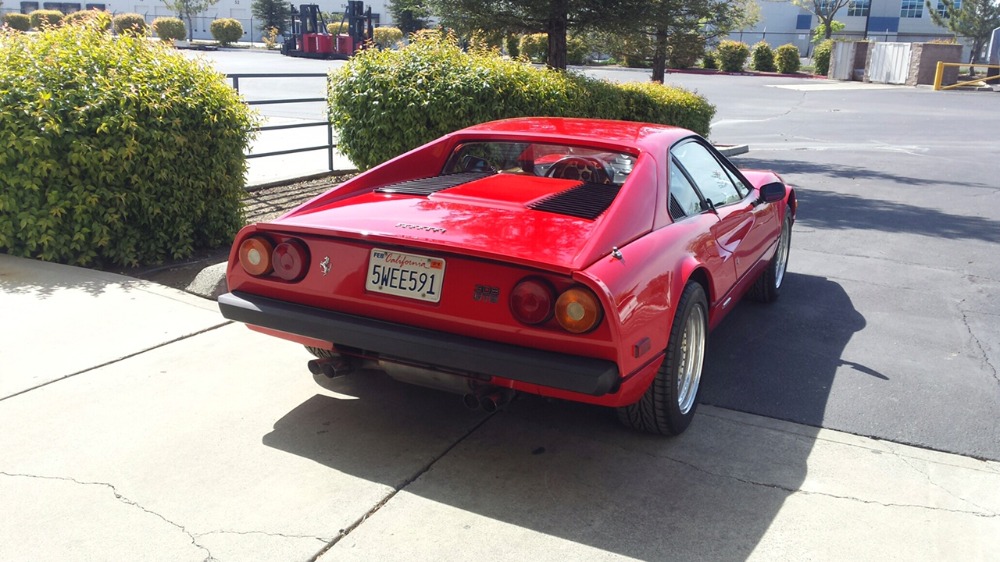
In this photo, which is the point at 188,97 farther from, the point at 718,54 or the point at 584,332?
the point at 718,54

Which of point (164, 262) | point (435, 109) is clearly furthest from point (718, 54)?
point (164, 262)

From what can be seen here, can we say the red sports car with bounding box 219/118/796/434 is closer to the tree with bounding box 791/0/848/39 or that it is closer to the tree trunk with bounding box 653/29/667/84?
the tree trunk with bounding box 653/29/667/84

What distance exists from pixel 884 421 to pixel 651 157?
5.84 ft

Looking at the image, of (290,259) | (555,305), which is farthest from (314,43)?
(555,305)

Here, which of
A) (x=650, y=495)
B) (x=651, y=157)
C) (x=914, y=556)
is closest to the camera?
(x=914, y=556)

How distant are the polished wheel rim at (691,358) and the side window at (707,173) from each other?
0.88 m

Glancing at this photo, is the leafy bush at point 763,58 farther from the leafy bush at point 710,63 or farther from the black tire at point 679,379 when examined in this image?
the black tire at point 679,379

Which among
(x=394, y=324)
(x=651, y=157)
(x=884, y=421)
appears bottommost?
(x=884, y=421)

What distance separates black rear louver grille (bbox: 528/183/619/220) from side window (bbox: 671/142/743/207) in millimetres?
536

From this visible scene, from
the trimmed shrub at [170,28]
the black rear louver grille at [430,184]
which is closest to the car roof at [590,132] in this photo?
the black rear louver grille at [430,184]

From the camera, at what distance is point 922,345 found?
5559 millimetres

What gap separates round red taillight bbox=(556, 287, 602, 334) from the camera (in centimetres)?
332

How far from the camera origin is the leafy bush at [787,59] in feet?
161

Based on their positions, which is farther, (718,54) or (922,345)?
(718,54)
